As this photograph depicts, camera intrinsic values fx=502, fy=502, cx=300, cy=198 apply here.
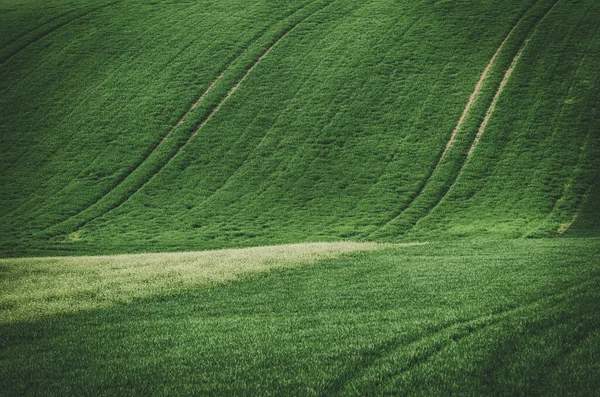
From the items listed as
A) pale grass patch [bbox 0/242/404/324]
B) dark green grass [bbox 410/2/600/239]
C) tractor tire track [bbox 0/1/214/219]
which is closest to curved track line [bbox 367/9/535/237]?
dark green grass [bbox 410/2/600/239]

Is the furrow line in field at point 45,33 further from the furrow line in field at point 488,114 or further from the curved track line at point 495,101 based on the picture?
the curved track line at point 495,101

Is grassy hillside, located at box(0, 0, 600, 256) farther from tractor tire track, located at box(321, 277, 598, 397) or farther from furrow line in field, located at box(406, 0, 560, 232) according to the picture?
tractor tire track, located at box(321, 277, 598, 397)

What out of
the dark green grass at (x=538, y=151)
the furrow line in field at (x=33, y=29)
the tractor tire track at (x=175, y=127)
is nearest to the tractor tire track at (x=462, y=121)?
the dark green grass at (x=538, y=151)

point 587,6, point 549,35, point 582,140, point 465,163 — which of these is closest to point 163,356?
point 465,163

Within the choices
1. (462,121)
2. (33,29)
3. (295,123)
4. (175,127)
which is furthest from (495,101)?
(33,29)

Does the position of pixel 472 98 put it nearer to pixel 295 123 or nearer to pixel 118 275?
pixel 295 123
